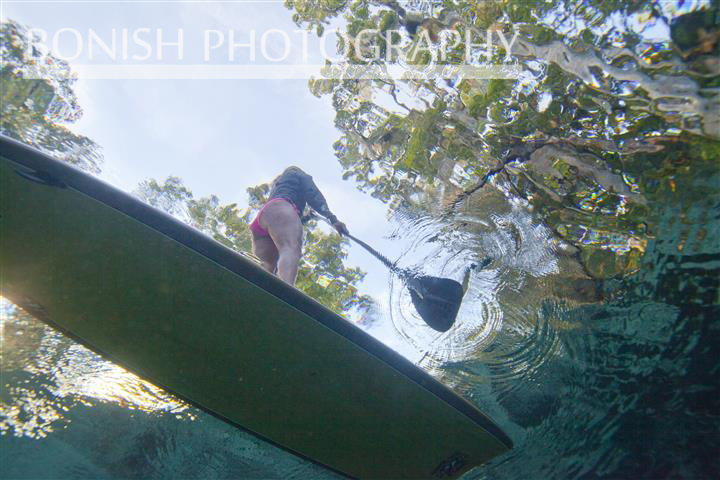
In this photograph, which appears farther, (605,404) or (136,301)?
(605,404)

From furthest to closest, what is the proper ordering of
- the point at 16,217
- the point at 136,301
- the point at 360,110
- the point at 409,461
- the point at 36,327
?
the point at 360,110 < the point at 36,327 < the point at 409,461 < the point at 136,301 < the point at 16,217

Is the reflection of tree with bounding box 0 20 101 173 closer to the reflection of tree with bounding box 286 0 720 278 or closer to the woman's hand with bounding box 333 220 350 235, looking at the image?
the reflection of tree with bounding box 286 0 720 278

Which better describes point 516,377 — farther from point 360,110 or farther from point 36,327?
point 36,327

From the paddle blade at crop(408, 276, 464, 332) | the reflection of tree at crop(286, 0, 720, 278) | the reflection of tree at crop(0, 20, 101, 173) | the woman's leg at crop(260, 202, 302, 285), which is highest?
the reflection of tree at crop(0, 20, 101, 173)

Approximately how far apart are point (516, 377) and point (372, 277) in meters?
2.32

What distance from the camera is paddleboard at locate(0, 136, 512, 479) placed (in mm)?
2086

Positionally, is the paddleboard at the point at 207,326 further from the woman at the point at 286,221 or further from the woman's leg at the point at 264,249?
the woman's leg at the point at 264,249

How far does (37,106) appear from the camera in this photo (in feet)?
11.7

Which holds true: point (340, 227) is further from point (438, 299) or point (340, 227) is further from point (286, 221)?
point (438, 299)

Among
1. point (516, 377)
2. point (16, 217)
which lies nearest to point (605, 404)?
point (516, 377)

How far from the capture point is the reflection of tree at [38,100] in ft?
11.0

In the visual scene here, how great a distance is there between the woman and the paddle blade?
44.0 inches

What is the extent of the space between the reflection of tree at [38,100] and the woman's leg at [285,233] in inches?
97.8

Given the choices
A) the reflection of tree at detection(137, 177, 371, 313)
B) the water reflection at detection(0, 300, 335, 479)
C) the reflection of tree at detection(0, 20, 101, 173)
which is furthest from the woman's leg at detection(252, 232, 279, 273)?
the water reflection at detection(0, 300, 335, 479)
